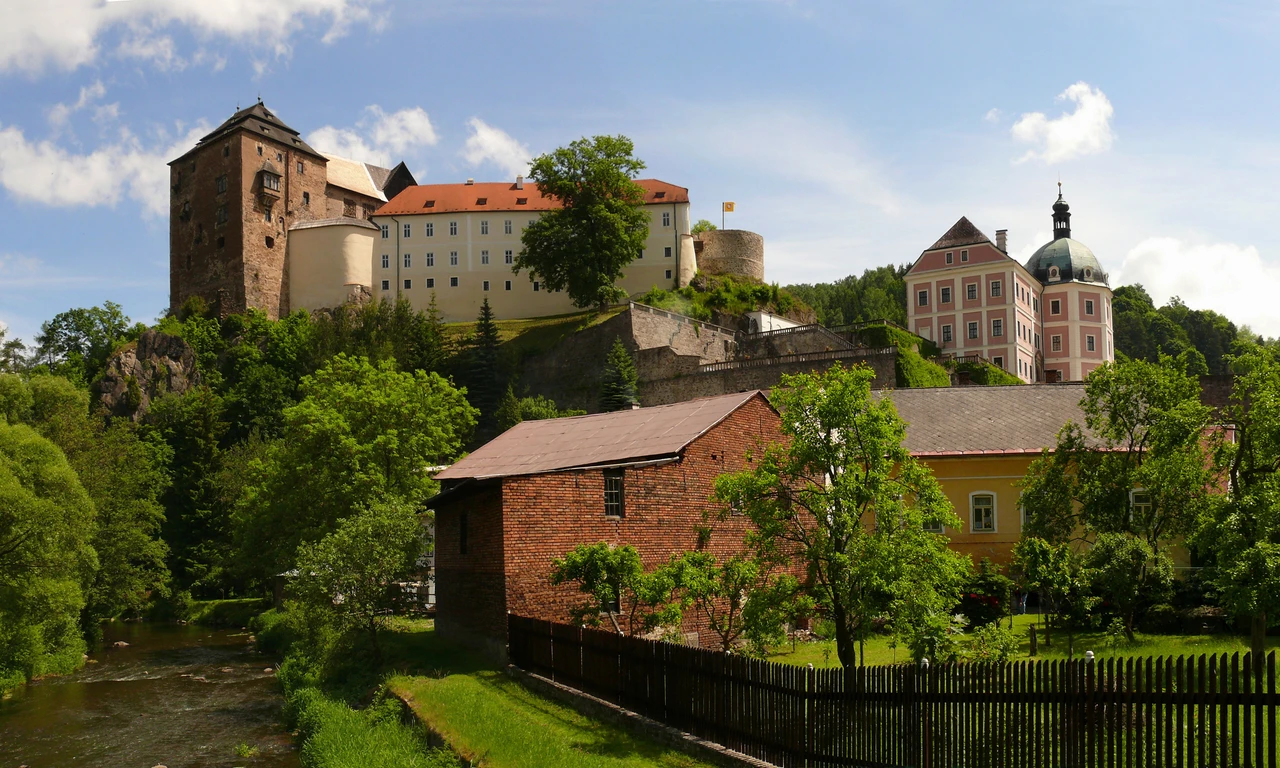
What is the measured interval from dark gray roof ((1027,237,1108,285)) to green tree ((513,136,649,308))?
93.9 feet

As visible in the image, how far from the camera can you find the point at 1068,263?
7756cm

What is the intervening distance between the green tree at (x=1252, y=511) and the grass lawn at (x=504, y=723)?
9.53 meters

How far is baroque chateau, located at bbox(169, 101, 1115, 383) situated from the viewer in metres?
76.9

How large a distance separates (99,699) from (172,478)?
3177 centimetres

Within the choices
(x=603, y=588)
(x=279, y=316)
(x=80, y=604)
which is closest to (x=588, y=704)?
(x=603, y=588)

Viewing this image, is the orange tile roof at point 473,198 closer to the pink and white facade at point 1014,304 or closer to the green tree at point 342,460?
the pink and white facade at point 1014,304

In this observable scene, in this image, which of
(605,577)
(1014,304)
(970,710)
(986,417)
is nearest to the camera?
(970,710)

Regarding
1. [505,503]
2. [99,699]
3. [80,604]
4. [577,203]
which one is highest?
[577,203]

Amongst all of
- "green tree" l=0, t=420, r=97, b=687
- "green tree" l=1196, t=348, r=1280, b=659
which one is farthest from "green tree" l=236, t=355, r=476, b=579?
"green tree" l=1196, t=348, r=1280, b=659

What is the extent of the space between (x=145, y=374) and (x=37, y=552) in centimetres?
5086

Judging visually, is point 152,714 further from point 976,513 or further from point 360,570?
point 976,513

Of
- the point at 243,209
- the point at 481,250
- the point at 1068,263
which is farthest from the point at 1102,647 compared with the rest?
the point at 243,209

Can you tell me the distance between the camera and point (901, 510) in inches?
695

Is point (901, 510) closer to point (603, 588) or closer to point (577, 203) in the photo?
point (603, 588)
